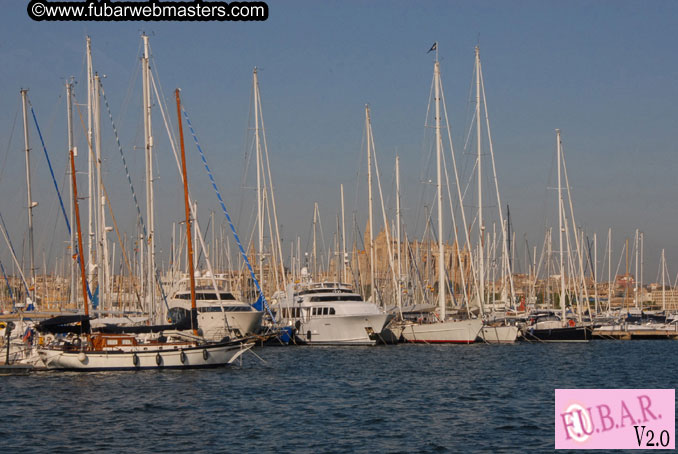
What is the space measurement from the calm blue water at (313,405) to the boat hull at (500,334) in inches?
423

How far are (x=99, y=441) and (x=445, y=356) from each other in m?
29.3

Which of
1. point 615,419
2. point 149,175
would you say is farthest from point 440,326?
point 615,419

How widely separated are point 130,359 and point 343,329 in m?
23.4

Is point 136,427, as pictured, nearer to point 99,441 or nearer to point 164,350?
point 99,441

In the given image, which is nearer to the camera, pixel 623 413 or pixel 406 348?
pixel 623 413

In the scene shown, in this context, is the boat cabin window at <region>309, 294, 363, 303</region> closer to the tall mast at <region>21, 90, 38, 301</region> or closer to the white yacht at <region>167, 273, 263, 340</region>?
the white yacht at <region>167, 273, 263, 340</region>

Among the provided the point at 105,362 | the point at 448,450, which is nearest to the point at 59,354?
the point at 105,362

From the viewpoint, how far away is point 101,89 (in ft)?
163

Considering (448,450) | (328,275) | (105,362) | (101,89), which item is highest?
(101,89)

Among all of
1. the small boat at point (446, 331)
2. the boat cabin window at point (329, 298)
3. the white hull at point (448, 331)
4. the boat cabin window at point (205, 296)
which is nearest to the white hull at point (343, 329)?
the boat cabin window at point (329, 298)

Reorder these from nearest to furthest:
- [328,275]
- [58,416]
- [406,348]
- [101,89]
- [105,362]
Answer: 1. [58,416]
2. [105,362]
3. [101,89]
4. [406,348]
5. [328,275]

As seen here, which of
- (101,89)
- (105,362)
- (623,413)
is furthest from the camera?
(101,89)

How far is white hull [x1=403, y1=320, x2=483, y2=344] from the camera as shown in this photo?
57.7 m

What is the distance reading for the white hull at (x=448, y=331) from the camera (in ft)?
189
